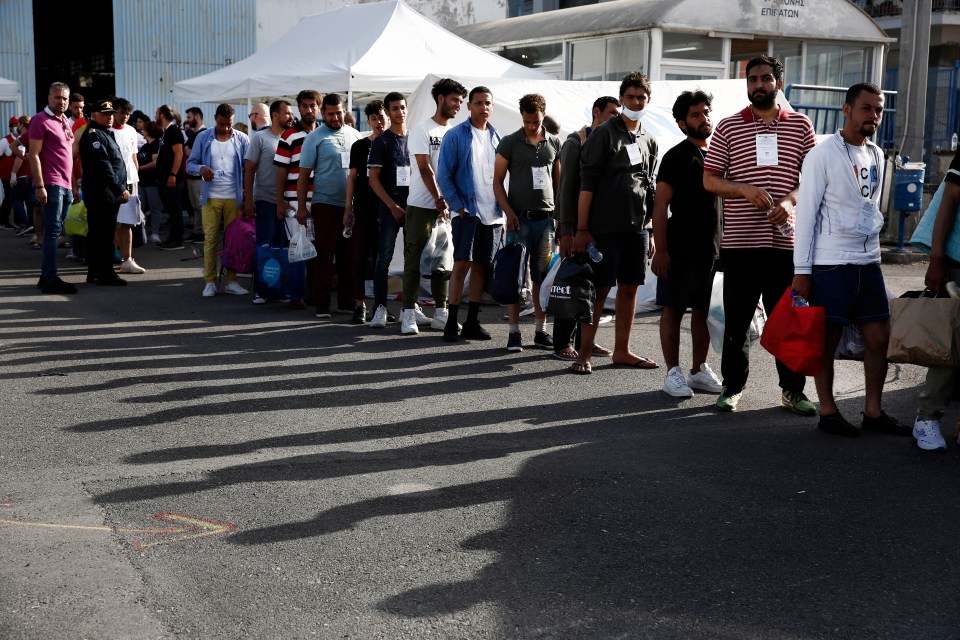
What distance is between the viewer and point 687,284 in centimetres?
712

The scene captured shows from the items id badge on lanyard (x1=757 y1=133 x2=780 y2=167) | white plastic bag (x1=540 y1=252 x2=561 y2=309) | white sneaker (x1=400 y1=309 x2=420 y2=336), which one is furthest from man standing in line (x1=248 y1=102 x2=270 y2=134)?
id badge on lanyard (x1=757 y1=133 x2=780 y2=167)

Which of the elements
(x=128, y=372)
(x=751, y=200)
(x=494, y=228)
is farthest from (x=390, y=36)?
(x=751, y=200)

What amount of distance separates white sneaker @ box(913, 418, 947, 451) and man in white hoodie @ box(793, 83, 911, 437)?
0.29 m

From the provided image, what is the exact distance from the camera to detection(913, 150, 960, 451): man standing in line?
5879 millimetres

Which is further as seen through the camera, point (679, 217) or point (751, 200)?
point (679, 217)

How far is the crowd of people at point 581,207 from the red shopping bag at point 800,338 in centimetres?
Answer: 13

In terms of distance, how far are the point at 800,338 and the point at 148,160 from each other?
12959 mm

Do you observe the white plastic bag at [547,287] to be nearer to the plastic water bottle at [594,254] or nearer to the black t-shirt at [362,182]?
the plastic water bottle at [594,254]

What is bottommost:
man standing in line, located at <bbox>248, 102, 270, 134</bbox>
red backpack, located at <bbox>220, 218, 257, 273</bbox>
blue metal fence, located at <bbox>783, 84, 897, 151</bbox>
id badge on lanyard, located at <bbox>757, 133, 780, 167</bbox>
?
red backpack, located at <bbox>220, 218, 257, 273</bbox>

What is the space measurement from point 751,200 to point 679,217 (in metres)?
0.84

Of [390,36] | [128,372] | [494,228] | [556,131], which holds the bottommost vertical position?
[128,372]

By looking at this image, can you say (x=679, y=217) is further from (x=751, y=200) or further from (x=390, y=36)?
(x=390, y=36)

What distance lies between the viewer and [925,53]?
1705cm

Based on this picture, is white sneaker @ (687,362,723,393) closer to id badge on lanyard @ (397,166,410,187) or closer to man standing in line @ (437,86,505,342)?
man standing in line @ (437,86,505,342)
